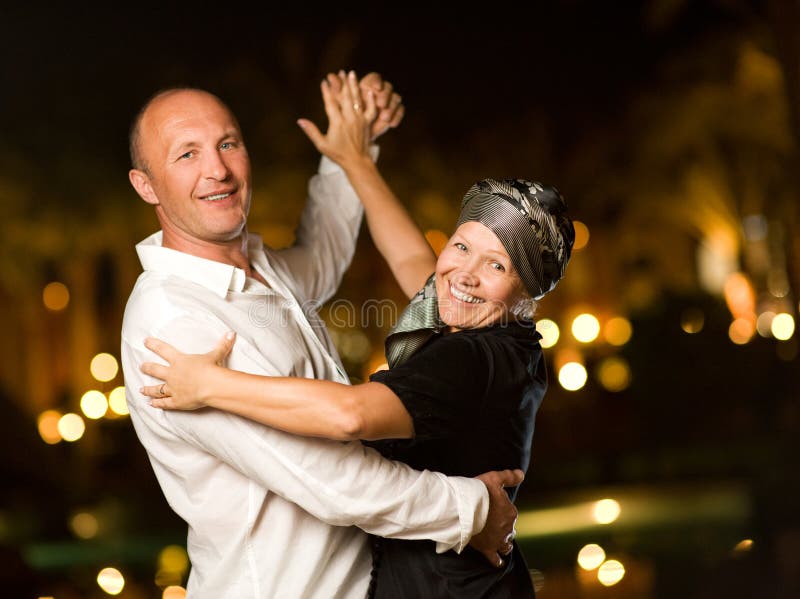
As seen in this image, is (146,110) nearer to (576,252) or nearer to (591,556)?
(591,556)

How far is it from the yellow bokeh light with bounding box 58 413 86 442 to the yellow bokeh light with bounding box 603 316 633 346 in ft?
19.1

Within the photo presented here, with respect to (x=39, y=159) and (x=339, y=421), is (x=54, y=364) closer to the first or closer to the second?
(x=39, y=159)

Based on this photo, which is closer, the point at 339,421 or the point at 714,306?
the point at 339,421

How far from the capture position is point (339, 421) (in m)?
1.80

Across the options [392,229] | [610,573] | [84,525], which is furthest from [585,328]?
[392,229]

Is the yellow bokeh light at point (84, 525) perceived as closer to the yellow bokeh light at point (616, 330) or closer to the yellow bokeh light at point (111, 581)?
the yellow bokeh light at point (111, 581)

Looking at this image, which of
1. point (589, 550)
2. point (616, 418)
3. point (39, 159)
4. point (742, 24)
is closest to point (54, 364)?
point (39, 159)

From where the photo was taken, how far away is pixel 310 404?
182cm

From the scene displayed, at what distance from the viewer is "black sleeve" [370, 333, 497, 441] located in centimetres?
192

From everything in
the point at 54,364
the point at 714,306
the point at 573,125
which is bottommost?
the point at 54,364

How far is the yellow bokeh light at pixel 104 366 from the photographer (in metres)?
10.7

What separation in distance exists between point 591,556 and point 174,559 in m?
2.80

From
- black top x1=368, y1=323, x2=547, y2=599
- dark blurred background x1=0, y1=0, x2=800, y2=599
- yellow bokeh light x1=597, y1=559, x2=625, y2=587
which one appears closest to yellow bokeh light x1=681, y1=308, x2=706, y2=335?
dark blurred background x1=0, y1=0, x2=800, y2=599

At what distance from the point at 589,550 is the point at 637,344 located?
153 inches
